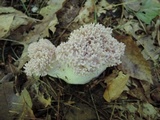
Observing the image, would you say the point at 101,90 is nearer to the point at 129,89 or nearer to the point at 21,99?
the point at 129,89

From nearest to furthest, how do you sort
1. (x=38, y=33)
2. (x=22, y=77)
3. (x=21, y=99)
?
(x=21, y=99)
(x=22, y=77)
(x=38, y=33)

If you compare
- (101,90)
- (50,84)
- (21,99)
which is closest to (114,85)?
(101,90)

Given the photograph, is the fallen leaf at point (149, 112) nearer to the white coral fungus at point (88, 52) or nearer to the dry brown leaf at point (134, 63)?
the dry brown leaf at point (134, 63)

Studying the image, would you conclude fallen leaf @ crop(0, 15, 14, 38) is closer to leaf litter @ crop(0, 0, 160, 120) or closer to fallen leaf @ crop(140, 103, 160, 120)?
leaf litter @ crop(0, 0, 160, 120)

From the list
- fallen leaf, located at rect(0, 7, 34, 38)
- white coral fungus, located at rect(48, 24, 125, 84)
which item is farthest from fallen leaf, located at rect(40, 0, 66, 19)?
white coral fungus, located at rect(48, 24, 125, 84)

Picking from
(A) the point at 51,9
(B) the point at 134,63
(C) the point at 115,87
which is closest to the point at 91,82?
(C) the point at 115,87

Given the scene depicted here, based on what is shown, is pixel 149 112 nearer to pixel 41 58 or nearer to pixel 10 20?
pixel 41 58

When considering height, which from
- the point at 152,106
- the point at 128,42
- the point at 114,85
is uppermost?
the point at 128,42
